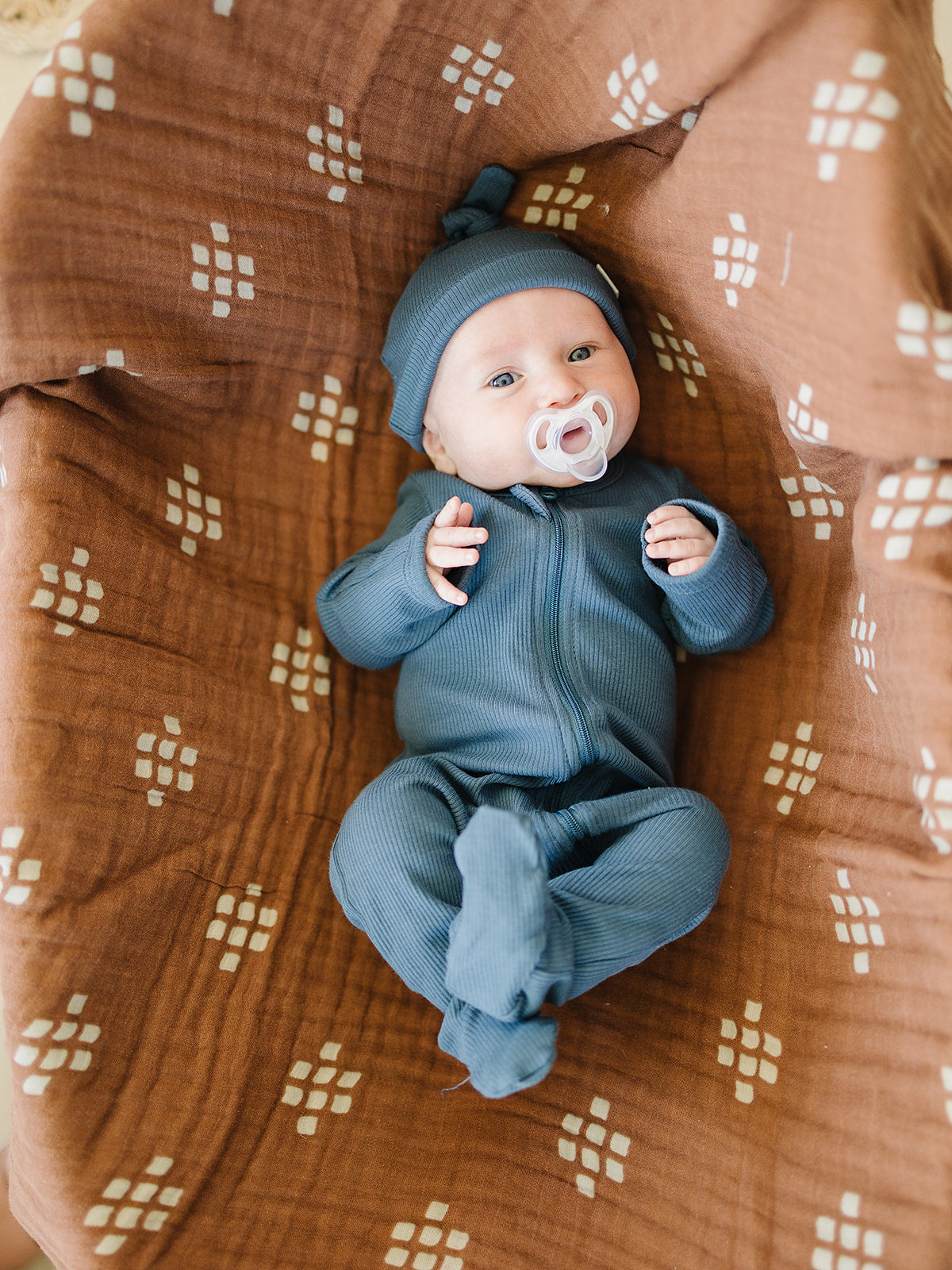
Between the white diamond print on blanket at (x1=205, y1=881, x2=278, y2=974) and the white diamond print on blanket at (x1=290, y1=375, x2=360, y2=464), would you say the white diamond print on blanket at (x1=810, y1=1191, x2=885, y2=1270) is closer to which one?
the white diamond print on blanket at (x1=205, y1=881, x2=278, y2=974)

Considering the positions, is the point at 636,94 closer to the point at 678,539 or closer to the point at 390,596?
the point at 678,539

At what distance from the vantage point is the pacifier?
109 cm

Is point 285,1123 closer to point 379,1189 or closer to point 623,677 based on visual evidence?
point 379,1189

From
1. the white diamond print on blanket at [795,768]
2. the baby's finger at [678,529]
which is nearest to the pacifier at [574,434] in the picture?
the baby's finger at [678,529]

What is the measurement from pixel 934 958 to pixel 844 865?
0.49 feet

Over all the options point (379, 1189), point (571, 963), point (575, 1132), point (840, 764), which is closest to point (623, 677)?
point (840, 764)

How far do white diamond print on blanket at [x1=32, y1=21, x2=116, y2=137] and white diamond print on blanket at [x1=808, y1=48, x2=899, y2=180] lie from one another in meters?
0.69

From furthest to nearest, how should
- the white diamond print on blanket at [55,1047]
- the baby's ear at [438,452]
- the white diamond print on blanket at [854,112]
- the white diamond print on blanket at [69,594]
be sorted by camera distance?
the baby's ear at [438,452] < the white diamond print on blanket at [69,594] < the white diamond print on blanket at [55,1047] < the white diamond print on blanket at [854,112]

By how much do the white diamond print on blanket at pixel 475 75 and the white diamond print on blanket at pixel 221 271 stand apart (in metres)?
0.32

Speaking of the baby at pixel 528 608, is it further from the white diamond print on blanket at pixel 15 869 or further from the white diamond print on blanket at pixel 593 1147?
the white diamond print on blanket at pixel 15 869

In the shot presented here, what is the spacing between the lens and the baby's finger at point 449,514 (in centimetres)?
113

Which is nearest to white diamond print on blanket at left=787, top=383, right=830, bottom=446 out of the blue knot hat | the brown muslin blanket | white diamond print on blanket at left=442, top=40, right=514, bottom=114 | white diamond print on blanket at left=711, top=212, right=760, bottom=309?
the brown muslin blanket

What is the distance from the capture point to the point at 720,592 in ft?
3.66

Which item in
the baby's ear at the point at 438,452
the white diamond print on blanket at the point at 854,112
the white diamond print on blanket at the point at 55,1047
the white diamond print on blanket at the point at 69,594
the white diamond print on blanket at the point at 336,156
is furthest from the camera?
the baby's ear at the point at 438,452
